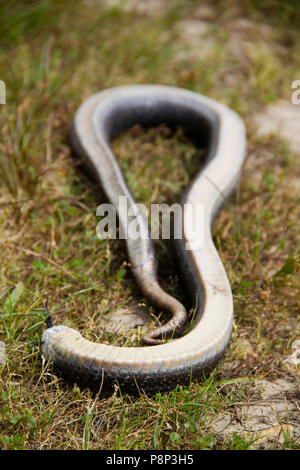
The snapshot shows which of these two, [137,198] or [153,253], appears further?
[137,198]

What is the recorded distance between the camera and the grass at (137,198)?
7.86ft

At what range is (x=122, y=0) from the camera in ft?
18.8

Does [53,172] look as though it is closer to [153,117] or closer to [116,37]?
[153,117]

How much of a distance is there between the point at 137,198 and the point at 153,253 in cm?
65

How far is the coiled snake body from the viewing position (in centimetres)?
243

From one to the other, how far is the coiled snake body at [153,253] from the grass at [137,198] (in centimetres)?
10

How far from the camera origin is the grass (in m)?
2.40

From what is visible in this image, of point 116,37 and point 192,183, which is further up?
point 116,37

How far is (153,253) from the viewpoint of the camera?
321 centimetres

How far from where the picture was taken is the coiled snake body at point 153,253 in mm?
2434

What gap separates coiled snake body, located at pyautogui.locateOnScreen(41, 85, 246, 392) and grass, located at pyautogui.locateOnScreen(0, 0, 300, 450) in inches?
4.0

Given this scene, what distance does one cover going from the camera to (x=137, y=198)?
3.73 meters
